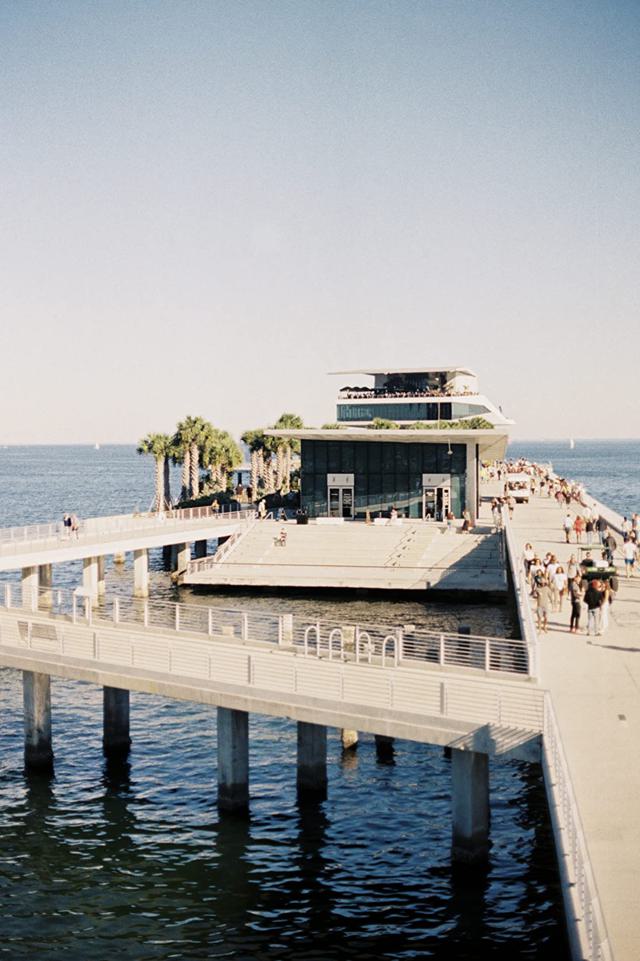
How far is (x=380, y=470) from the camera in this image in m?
69.6

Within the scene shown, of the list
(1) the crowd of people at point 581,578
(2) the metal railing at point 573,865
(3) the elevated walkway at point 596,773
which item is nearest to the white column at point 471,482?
(1) the crowd of people at point 581,578

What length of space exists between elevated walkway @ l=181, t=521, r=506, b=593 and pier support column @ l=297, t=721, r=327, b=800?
1210 inches

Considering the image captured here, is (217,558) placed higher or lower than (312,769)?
higher

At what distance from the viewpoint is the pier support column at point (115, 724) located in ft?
101

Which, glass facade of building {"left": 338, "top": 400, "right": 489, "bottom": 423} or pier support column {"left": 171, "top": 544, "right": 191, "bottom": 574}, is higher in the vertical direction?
A: glass facade of building {"left": 338, "top": 400, "right": 489, "bottom": 423}

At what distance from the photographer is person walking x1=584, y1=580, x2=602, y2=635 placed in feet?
91.2

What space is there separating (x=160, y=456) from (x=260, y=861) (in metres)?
68.2

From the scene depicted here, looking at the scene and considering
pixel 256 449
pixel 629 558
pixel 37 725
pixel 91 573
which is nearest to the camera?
pixel 37 725

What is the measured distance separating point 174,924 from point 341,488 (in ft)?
164

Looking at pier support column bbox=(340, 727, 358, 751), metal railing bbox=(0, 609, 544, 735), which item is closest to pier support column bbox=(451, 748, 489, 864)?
metal railing bbox=(0, 609, 544, 735)

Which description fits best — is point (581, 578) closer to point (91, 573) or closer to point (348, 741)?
point (348, 741)

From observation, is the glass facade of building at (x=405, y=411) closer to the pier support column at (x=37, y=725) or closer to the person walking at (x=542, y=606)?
the person walking at (x=542, y=606)

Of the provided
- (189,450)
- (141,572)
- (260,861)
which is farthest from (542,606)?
(189,450)

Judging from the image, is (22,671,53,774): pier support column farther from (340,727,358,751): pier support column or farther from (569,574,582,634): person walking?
(569,574,582,634): person walking
